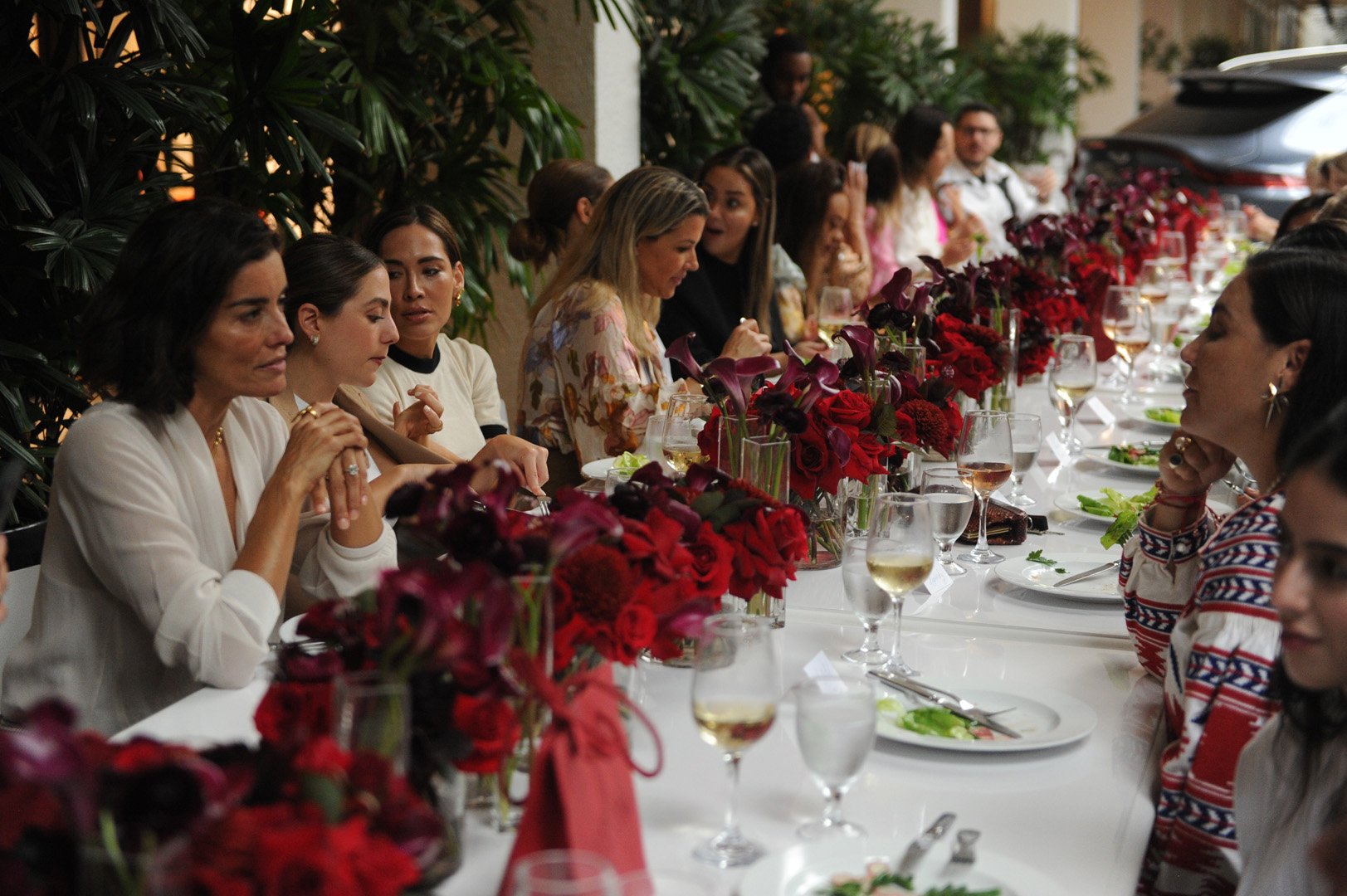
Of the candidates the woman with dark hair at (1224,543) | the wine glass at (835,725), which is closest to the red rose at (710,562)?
the wine glass at (835,725)

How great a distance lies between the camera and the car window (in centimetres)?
768

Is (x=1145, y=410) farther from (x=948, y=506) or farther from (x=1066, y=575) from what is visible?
(x=948, y=506)

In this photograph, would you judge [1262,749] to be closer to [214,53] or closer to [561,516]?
[561,516]

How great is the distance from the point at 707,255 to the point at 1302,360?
2723 millimetres

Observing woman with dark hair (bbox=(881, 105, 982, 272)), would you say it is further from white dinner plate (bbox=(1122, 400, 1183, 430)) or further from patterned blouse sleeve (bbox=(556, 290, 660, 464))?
patterned blouse sleeve (bbox=(556, 290, 660, 464))

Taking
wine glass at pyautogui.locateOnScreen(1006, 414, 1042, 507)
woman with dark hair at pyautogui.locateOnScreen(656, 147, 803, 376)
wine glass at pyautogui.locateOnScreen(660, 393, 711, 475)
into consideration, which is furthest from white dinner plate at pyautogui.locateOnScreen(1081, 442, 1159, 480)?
woman with dark hair at pyautogui.locateOnScreen(656, 147, 803, 376)

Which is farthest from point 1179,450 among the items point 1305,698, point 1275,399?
point 1305,698

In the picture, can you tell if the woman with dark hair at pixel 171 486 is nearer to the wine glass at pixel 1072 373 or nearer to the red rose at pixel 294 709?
the red rose at pixel 294 709

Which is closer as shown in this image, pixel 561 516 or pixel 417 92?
pixel 561 516

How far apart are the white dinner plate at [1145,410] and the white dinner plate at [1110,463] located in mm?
323

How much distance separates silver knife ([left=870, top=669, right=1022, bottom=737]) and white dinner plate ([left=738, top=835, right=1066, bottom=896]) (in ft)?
0.98

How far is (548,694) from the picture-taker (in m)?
0.98

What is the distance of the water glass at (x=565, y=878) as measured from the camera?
68 centimetres

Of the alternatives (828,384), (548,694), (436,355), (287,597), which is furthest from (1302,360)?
(436,355)
